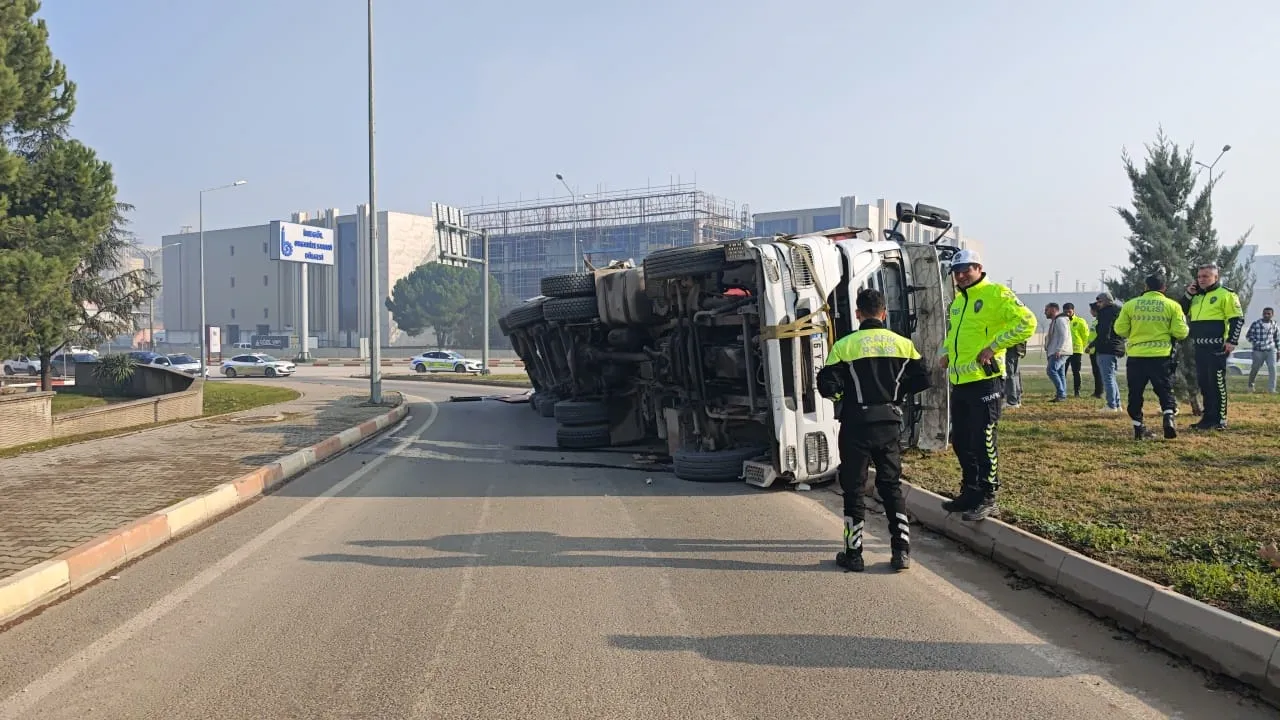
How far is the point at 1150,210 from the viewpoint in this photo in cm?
1605

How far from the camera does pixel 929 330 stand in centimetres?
880

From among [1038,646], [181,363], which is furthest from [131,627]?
[181,363]

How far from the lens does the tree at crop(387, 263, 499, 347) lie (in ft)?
239

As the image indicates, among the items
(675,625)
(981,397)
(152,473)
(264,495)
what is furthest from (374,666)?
(152,473)

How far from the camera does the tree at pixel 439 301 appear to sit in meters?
72.9

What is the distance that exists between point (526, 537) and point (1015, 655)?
347cm

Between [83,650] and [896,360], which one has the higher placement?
[896,360]

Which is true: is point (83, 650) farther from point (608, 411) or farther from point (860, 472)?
point (608, 411)

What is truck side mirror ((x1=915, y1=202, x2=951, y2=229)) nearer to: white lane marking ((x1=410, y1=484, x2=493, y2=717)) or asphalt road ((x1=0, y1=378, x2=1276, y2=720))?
asphalt road ((x1=0, y1=378, x2=1276, y2=720))

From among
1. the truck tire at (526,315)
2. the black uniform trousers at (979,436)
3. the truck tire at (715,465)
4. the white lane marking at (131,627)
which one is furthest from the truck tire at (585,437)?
the black uniform trousers at (979,436)

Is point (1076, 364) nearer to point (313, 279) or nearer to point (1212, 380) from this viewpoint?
point (1212, 380)

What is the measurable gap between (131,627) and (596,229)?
7279 centimetres

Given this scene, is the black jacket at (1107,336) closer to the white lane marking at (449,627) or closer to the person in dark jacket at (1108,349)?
the person in dark jacket at (1108,349)

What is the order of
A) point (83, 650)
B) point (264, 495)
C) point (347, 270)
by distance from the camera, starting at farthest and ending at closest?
1. point (347, 270)
2. point (264, 495)
3. point (83, 650)
